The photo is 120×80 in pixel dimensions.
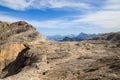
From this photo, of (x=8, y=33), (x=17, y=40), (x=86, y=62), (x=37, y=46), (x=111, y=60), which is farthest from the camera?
(x=8, y=33)

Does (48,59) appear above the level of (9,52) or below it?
below

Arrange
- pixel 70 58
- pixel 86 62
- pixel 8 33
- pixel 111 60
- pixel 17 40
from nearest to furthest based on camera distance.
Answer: pixel 111 60 → pixel 86 62 → pixel 70 58 → pixel 17 40 → pixel 8 33

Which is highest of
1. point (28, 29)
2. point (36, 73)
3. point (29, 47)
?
point (28, 29)

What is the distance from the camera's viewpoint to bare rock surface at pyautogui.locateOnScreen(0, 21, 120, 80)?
2669cm

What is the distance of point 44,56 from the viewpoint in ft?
122

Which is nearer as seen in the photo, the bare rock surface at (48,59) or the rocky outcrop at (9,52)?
the bare rock surface at (48,59)

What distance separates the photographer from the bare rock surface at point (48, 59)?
26.7 meters

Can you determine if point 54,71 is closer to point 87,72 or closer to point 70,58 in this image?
point 87,72

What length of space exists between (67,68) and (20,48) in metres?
19.2

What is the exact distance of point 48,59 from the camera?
36.7m

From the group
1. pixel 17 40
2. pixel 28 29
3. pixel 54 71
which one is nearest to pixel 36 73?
pixel 54 71

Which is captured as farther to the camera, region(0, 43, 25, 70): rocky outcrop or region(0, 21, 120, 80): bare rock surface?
region(0, 43, 25, 70): rocky outcrop

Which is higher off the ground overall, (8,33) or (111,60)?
(8,33)

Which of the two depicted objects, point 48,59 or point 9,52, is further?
point 9,52
